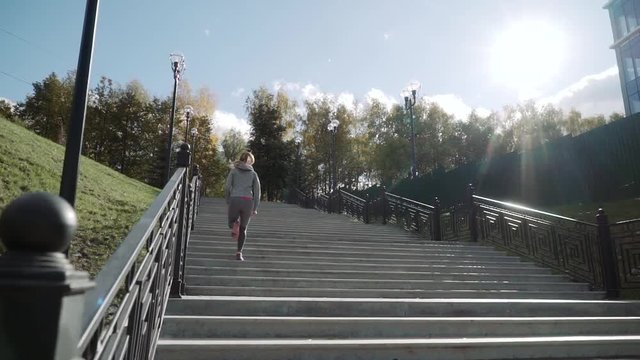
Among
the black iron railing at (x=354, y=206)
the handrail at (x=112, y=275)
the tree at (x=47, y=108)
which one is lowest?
the handrail at (x=112, y=275)

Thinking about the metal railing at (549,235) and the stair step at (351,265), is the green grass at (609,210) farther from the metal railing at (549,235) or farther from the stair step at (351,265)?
the stair step at (351,265)

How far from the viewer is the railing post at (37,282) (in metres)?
1.08

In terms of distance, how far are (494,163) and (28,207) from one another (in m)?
17.3

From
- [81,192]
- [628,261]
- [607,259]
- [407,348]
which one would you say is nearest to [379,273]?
[407,348]

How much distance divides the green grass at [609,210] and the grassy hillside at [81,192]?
32.3ft

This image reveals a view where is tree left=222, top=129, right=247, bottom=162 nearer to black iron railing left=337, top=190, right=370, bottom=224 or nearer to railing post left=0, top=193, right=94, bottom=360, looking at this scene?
black iron railing left=337, top=190, right=370, bottom=224

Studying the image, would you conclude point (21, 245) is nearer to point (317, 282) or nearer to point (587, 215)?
point (317, 282)

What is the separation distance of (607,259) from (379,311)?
388cm

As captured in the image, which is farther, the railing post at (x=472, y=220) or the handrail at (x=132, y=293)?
the railing post at (x=472, y=220)

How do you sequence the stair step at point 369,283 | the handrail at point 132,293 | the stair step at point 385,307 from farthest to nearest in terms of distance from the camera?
the stair step at point 369,283, the stair step at point 385,307, the handrail at point 132,293

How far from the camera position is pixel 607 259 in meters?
6.43

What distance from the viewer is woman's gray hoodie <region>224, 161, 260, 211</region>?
260 inches

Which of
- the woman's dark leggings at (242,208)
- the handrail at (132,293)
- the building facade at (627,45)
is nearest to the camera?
the handrail at (132,293)

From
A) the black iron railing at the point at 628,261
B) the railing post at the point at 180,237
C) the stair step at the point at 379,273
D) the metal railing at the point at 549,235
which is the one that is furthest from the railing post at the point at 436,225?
the railing post at the point at 180,237
